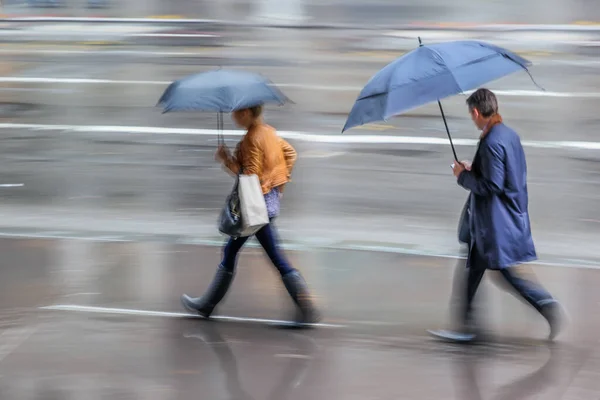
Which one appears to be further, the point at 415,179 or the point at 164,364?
the point at 415,179

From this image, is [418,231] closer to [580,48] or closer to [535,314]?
[535,314]

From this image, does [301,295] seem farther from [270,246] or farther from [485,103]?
[485,103]

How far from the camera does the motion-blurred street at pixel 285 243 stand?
5.59 m

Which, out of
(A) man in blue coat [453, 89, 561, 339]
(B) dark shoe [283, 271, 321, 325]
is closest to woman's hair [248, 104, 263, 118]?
(B) dark shoe [283, 271, 321, 325]

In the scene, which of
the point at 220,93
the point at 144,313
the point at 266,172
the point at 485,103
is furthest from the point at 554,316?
the point at 144,313

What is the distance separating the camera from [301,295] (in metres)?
6.09

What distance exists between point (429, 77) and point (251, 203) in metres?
1.33

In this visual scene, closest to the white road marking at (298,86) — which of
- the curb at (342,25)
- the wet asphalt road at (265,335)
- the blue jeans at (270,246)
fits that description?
the curb at (342,25)

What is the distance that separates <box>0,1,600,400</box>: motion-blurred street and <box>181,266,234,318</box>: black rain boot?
0.11 m

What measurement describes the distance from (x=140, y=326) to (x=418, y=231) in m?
3.18

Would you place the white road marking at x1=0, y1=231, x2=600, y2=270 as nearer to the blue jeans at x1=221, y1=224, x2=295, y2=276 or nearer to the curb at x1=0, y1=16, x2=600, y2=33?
the blue jeans at x1=221, y1=224, x2=295, y2=276

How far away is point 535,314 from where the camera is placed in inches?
253

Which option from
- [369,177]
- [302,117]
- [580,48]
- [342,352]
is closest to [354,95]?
[302,117]

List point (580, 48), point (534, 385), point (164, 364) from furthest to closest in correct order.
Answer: point (580, 48) < point (164, 364) < point (534, 385)
